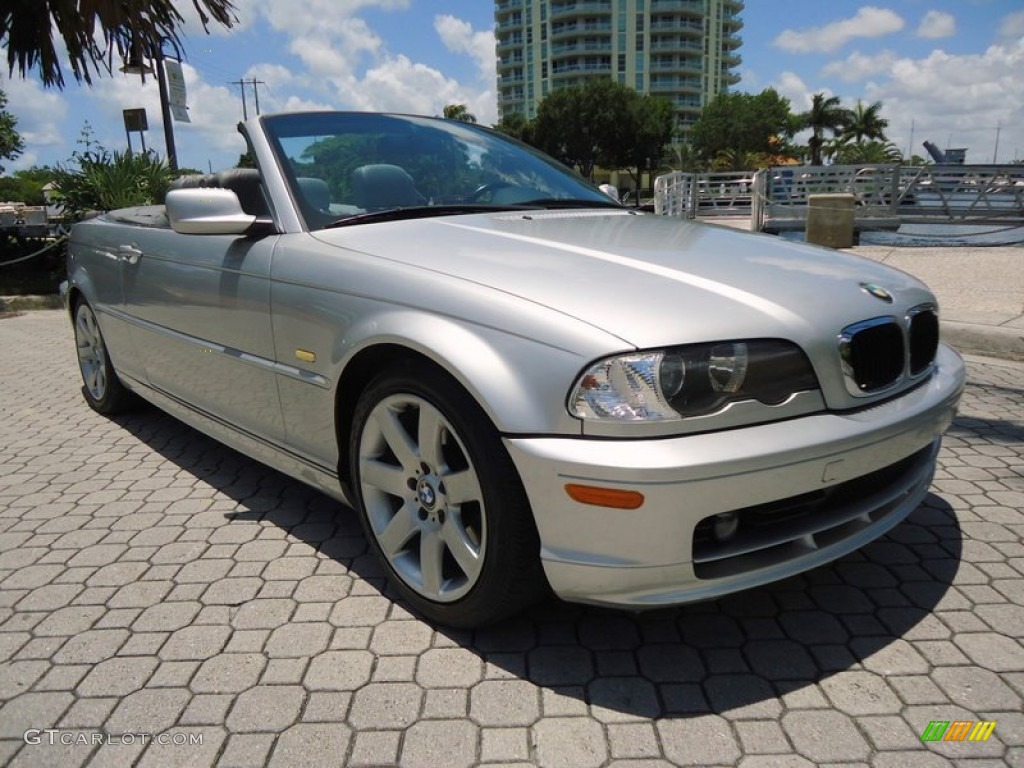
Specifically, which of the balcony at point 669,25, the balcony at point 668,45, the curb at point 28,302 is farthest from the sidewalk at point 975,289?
the balcony at point 669,25

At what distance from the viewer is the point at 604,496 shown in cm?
174

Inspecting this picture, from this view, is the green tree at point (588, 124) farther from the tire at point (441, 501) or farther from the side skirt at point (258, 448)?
the tire at point (441, 501)

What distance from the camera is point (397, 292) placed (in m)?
2.16

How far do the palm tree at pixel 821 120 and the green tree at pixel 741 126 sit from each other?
3.63m

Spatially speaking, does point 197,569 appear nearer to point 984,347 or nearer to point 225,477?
point 225,477

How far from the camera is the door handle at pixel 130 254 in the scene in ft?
11.7

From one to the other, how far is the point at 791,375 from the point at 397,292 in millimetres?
1094

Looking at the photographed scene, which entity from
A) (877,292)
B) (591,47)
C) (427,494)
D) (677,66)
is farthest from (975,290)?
(677,66)

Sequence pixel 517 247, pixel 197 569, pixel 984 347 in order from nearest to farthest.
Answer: pixel 517 247, pixel 197 569, pixel 984 347

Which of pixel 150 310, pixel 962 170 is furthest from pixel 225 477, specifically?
pixel 962 170

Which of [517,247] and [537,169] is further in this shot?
[537,169]

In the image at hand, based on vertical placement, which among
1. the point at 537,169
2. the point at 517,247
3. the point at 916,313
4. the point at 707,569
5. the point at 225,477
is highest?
the point at 537,169

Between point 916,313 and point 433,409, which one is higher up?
point 916,313

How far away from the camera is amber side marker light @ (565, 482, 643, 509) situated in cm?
172
